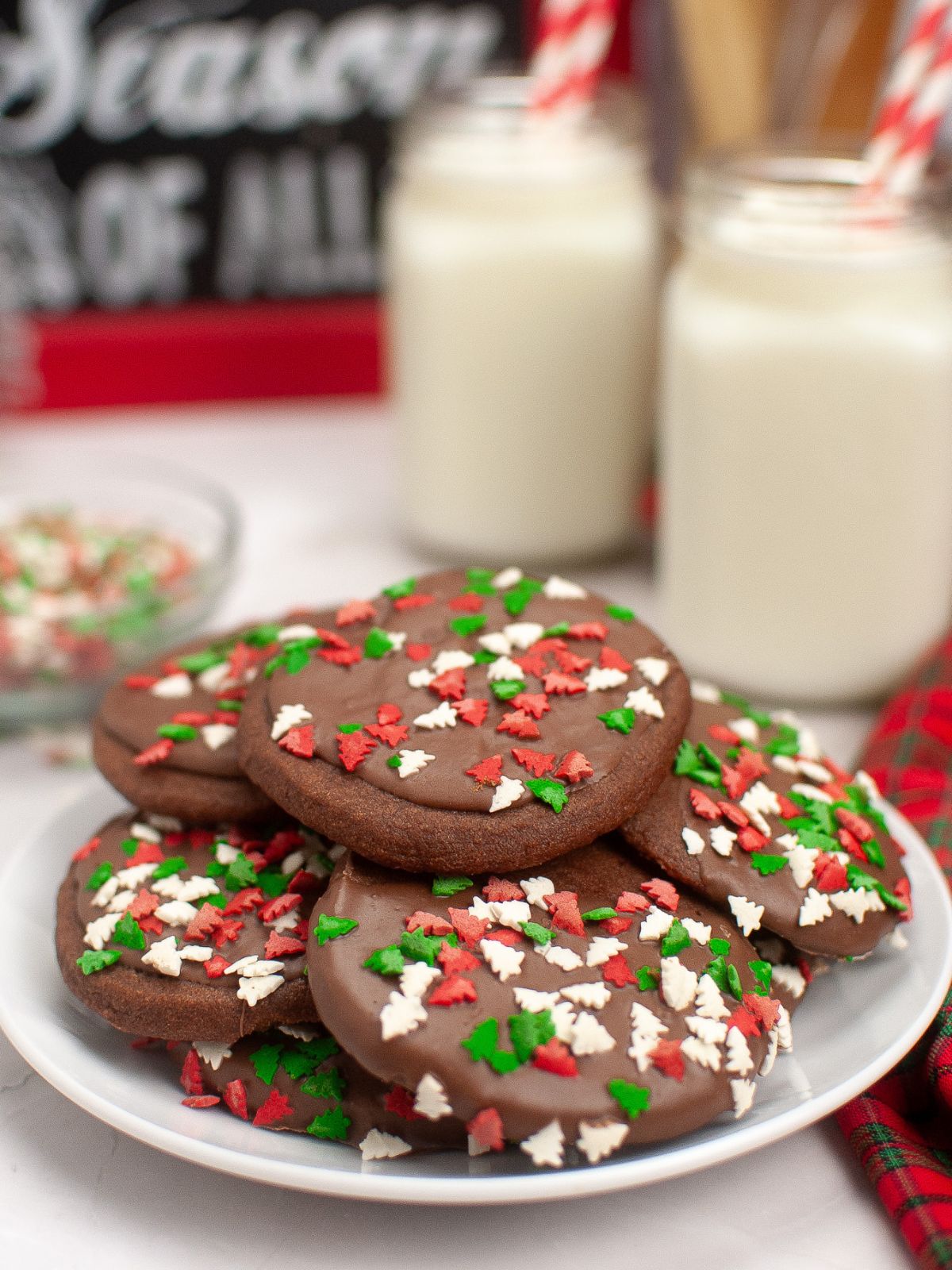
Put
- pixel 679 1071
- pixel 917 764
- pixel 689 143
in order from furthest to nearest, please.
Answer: pixel 689 143
pixel 917 764
pixel 679 1071

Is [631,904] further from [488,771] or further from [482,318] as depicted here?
[482,318]

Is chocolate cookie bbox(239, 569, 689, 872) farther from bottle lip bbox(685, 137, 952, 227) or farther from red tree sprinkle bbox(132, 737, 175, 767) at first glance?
bottle lip bbox(685, 137, 952, 227)

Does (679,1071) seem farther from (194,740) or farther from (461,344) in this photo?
(461,344)

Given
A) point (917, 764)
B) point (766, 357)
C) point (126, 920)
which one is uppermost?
point (766, 357)

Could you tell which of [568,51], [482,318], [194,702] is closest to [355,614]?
[194,702]

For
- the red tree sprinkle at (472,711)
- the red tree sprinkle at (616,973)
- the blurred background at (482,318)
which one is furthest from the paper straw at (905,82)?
the red tree sprinkle at (616,973)

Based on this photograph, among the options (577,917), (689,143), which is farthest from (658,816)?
(689,143)

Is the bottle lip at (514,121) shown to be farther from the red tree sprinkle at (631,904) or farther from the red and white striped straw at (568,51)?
the red tree sprinkle at (631,904)
